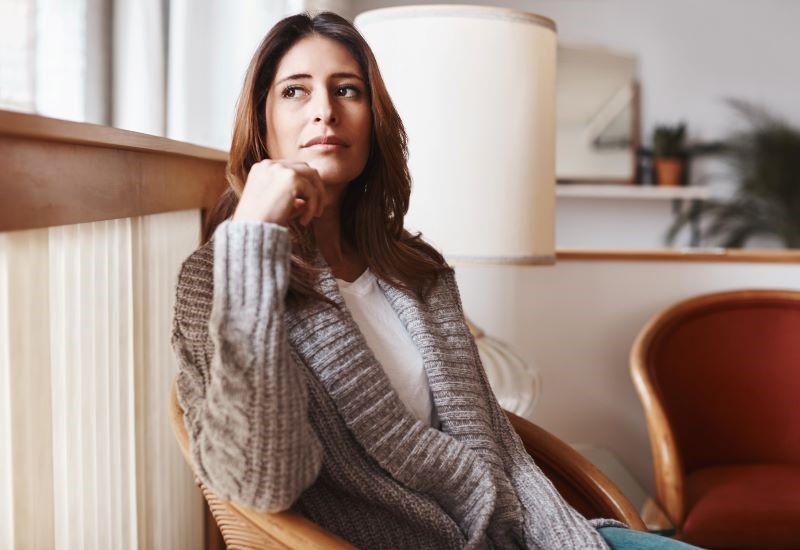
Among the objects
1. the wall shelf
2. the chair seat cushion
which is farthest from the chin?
the wall shelf

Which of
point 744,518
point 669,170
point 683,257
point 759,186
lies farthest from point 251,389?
point 759,186

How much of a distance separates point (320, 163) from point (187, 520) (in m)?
0.78

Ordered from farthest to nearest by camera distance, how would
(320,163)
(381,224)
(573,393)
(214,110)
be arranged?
(573,393) → (214,110) → (381,224) → (320,163)

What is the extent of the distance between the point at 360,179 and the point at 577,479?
60 centimetres

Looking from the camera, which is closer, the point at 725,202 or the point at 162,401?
the point at 162,401

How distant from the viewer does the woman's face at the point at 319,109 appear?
117cm

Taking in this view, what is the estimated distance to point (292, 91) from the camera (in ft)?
3.93

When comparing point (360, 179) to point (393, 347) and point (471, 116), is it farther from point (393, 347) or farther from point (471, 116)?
point (471, 116)

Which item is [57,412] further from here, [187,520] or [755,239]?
[755,239]

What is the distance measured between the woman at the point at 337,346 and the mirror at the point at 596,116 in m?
4.01

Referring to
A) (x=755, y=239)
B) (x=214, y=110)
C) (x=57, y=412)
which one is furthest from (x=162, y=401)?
(x=755, y=239)

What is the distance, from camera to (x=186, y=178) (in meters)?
1.45

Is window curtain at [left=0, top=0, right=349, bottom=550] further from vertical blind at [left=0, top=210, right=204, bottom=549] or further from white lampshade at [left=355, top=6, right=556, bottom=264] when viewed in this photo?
white lampshade at [left=355, top=6, right=556, bottom=264]

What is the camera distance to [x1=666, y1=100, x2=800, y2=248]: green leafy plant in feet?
17.4
